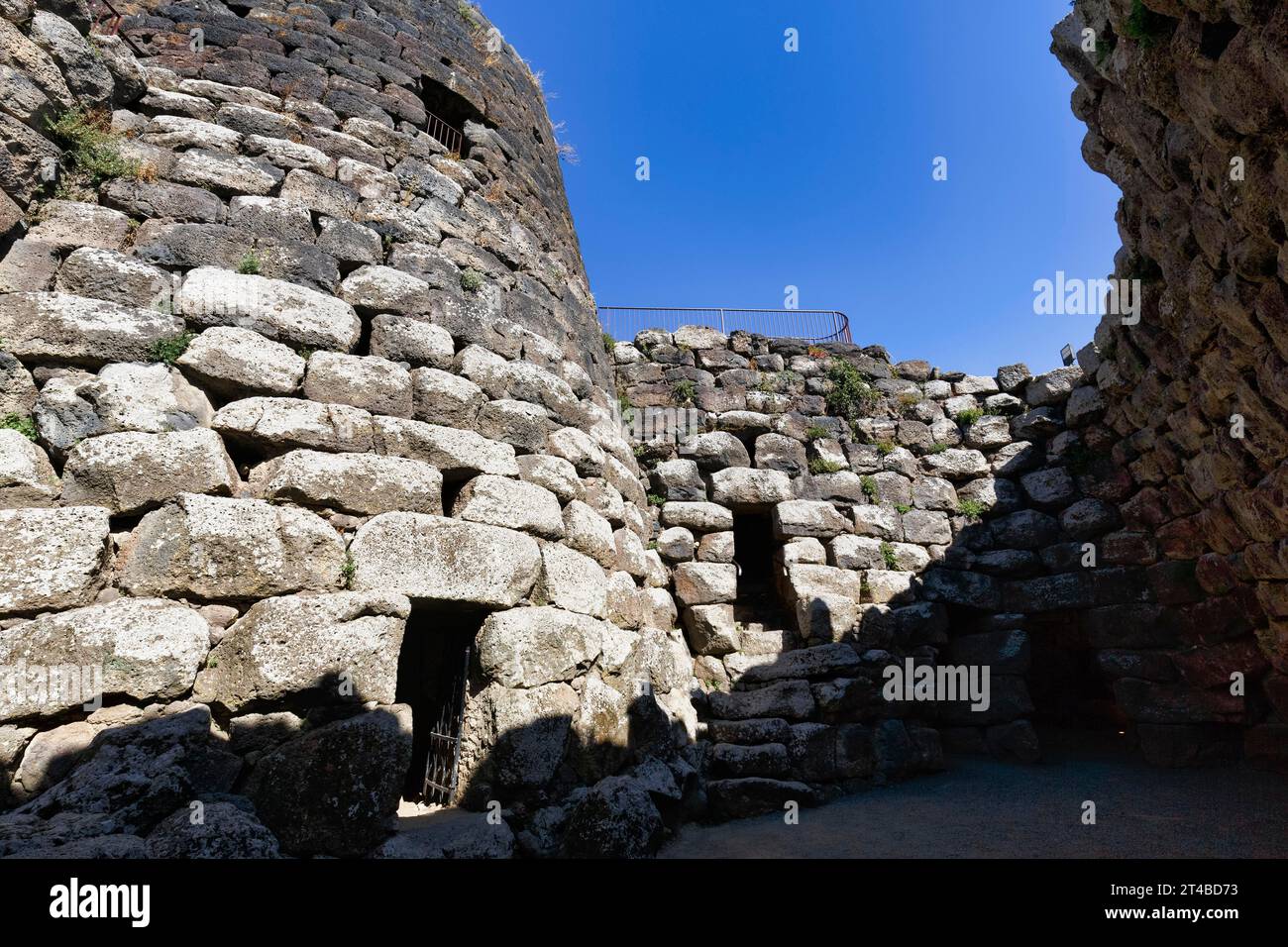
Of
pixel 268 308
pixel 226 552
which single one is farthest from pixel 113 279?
pixel 226 552

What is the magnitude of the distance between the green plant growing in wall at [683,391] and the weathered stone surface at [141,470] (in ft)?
13.9

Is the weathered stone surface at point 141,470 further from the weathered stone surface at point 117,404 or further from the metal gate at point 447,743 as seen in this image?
the metal gate at point 447,743

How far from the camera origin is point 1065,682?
6398 millimetres

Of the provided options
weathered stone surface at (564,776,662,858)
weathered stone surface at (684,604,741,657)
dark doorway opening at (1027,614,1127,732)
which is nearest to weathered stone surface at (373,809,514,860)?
weathered stone surface at (564,776,662,858)

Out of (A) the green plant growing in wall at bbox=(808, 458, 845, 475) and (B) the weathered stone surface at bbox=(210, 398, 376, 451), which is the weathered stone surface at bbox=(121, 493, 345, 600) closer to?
(B) the weathered stone surface at bbox=(210, 398, 376, 451)

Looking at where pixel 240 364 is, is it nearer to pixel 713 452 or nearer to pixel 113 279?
pixel 113 279

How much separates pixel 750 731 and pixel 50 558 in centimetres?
396

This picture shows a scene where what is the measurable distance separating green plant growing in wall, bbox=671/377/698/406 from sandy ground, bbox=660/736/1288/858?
144 inches

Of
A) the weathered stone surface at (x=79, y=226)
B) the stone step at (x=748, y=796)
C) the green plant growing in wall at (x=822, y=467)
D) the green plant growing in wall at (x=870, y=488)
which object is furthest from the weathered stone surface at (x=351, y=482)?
the green plant growing in wall at (x=870, y=488)

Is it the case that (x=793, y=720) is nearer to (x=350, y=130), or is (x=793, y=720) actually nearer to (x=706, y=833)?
(x=706, y=833)
